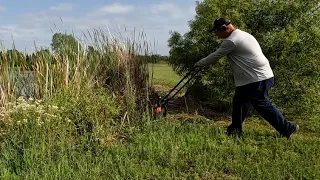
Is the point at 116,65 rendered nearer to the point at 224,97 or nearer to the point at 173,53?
the point at 173,53

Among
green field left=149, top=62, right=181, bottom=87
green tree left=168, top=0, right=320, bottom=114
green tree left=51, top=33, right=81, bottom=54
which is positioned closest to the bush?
green tree left=51, top=33, right=81, bottom=54

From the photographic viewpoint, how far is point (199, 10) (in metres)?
7.89

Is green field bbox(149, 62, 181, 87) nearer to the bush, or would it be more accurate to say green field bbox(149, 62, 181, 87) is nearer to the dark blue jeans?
the bush

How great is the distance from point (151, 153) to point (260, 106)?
6.38 ft

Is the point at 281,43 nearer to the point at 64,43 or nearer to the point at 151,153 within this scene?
the point at 151,153

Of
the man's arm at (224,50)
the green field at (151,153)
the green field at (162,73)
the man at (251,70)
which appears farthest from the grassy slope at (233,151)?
the green field at (162,73)

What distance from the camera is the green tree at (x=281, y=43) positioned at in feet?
23.1

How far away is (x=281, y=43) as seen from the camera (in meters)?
6.96

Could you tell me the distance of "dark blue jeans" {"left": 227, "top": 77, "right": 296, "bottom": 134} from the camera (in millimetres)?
5892

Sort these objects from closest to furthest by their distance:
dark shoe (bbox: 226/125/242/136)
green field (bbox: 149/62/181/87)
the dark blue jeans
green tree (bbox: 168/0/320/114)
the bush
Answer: the bush, the dark blue jeans, dark shoe (bbox: 226/125/242/136), green tree (bbox: 168/0/320/114), green field (bbox: 149/62/181/87)

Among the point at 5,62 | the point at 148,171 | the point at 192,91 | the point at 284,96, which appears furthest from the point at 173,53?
the point at 148,171

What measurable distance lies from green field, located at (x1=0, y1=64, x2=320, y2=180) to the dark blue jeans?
0.19 meters

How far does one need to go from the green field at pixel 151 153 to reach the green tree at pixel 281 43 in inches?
45.0

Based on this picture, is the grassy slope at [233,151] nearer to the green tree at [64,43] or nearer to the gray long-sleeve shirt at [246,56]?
the gray long-sleeve shirt at [246,56]
